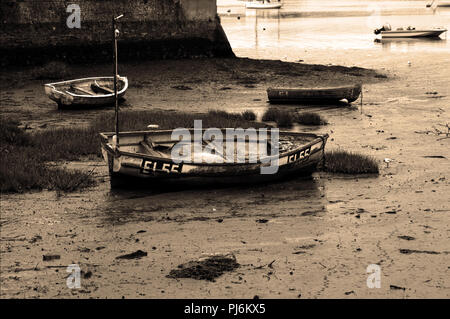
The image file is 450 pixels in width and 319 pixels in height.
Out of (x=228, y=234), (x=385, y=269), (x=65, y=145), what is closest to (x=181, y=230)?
(x=228, y=234)

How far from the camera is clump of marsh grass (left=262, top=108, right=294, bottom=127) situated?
69.6 ft

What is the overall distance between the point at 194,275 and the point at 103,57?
795 inches

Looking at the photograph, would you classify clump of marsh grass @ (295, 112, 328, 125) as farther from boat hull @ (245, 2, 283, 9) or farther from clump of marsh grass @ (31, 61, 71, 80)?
boat hull @ (245, 2, 283, 9)

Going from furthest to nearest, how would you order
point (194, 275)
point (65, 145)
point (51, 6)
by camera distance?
point (51, 6) < point (65, 145) < point (194, 275)

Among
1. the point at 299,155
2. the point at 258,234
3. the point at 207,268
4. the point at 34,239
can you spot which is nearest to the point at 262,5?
the point at 299,155

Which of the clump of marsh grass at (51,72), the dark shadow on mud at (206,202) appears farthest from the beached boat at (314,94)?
the dark shadow on mud at (206,202)

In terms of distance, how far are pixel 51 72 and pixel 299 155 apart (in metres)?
14.9

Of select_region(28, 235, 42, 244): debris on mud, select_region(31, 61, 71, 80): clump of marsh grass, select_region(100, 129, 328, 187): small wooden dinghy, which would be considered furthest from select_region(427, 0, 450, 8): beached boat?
select_region(28, 235, 42, 244): debris on mud

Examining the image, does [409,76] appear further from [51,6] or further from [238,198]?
[238,198]

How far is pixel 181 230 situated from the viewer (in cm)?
1202

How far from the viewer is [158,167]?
13766 millimetres

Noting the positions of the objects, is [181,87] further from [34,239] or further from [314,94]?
[34,239]

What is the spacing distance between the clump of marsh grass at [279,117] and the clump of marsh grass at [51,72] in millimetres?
8748

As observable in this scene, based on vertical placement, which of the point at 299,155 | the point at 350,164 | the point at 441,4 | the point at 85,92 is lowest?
the point at 350,164
